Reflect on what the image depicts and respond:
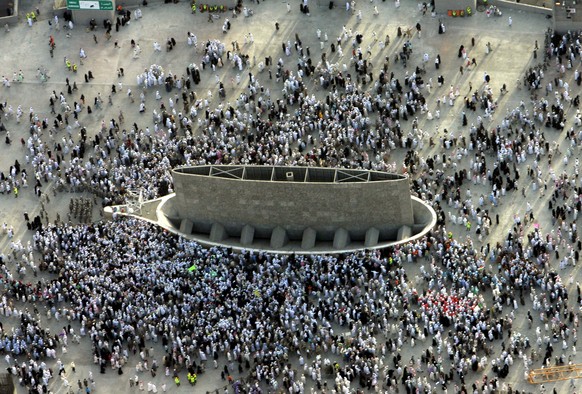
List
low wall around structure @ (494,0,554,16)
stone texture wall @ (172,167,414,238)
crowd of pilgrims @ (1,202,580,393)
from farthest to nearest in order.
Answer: low wall around structure @ (494,0,554,16) → stone texture wall @ (172,167,414,238) → crowd of pilgrims @ (1,202,580,393)

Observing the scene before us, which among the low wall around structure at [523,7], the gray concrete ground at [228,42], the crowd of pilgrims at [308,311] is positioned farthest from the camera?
the low wall around structure at [523,7]

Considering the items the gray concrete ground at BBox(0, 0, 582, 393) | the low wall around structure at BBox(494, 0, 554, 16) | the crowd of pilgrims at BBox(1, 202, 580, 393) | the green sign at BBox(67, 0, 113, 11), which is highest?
the green sign at BBox(67, 0, 113, 11)

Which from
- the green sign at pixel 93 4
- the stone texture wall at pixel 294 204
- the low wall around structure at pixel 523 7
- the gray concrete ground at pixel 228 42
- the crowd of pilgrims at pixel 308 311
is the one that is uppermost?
the green sign at pixel 93 4

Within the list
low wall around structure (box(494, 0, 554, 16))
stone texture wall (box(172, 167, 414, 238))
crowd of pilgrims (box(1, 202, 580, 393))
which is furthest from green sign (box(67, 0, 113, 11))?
low wall around structure (box(494, 0, 554, 16))

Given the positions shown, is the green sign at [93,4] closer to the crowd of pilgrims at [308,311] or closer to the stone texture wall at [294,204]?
the stone texture wall at [294,204]

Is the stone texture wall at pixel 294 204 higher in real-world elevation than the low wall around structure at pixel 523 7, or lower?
lower

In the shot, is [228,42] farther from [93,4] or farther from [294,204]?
[294,204]

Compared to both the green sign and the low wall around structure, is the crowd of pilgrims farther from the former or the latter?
the green sign

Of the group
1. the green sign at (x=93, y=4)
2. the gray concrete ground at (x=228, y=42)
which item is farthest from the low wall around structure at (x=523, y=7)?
the green sign at (x=93, y=4)

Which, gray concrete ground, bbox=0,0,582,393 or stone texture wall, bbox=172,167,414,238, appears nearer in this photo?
stone texture wall, bbox=172,167,414,238

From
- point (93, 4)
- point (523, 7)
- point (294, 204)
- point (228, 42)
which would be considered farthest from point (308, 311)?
point (93, 4)
